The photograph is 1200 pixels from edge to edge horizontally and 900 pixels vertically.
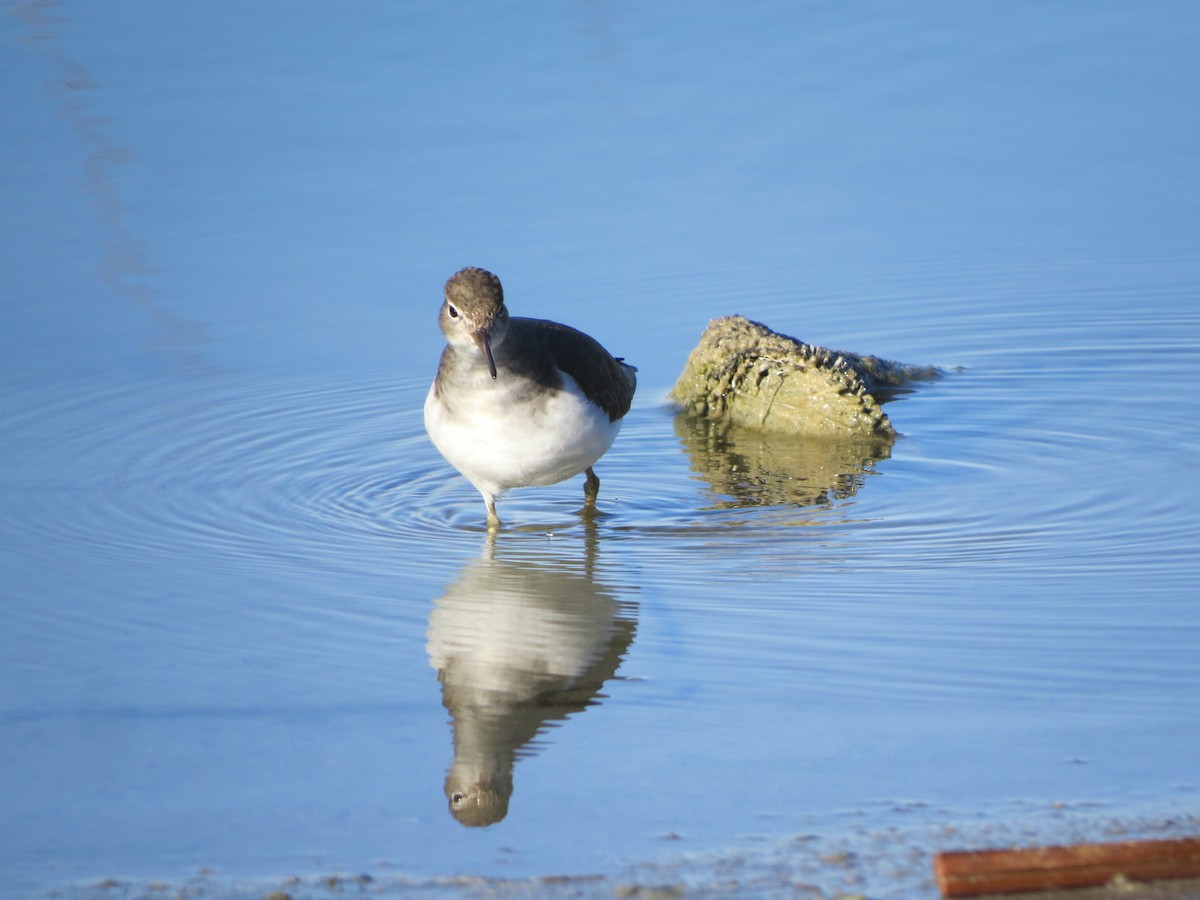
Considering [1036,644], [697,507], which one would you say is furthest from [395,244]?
[1036,644]

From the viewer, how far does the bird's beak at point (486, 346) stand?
6.62 meters

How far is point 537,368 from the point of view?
6.85 metres

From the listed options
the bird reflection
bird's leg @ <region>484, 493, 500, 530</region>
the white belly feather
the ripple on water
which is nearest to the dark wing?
the white belly feather

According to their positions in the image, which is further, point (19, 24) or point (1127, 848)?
point (19, 24)

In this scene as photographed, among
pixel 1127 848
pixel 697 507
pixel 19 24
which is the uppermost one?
pixel 19 24

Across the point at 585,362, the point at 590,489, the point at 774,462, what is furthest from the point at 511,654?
the point at 774,462

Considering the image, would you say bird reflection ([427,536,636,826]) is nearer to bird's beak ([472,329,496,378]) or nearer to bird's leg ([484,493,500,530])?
bird's leg ([484,493,500,530])

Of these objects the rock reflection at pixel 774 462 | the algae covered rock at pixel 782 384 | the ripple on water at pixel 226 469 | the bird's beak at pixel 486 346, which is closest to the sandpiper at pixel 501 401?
the bird's beak at pixel 486 346

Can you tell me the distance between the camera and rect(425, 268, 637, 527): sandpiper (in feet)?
22.1

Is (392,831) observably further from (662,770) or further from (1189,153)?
(1189,153)

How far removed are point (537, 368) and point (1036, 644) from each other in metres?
2.55

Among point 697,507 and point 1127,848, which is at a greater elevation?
point 1127,848

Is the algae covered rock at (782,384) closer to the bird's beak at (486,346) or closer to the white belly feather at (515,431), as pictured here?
the white belly feather at (515,431)

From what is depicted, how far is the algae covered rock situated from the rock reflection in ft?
0.30
